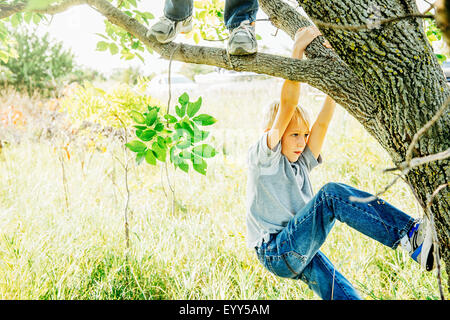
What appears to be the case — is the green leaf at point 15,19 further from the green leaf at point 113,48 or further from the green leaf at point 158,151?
the green leaf at point 158,151

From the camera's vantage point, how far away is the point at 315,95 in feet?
20.2

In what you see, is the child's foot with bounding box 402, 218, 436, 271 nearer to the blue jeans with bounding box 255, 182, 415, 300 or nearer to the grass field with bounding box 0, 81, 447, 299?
the blue jeans with bounding box 255, 182, 415, 300

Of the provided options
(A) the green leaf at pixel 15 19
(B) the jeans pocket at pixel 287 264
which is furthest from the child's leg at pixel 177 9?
(B) the jeans pocket at pixel 287 264

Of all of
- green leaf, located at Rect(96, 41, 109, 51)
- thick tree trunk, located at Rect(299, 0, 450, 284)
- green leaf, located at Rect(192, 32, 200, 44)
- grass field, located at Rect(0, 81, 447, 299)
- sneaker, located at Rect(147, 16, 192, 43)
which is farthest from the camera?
green leaf, located at Rect(192, 32, 200, 44)

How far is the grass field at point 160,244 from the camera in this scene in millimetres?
1851

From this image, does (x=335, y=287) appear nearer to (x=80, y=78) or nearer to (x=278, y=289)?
(x=278, y=289)

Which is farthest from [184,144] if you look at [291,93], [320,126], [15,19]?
[15,19]

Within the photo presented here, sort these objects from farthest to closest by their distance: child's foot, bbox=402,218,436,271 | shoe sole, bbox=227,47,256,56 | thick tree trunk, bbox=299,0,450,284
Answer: shoe sole, bbox=227,47,256,56, child's foot, bbox=402,218,436,271, thick tree trunk, bbox=299,0,450,284

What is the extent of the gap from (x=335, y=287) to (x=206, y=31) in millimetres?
1679

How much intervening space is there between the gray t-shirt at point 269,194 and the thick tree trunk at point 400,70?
651 mm

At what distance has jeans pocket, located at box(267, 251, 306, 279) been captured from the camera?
1.53 metres

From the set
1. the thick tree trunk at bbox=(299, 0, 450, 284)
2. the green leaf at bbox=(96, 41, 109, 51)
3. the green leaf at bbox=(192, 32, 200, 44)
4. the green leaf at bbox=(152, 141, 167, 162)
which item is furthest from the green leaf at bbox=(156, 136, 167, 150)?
the green leaf at bbox=(192, 32, 200, 44)

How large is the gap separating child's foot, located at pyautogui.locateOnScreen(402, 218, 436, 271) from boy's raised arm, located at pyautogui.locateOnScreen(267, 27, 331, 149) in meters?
0.65

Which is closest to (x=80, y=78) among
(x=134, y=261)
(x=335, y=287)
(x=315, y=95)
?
(x=315, y=95)
